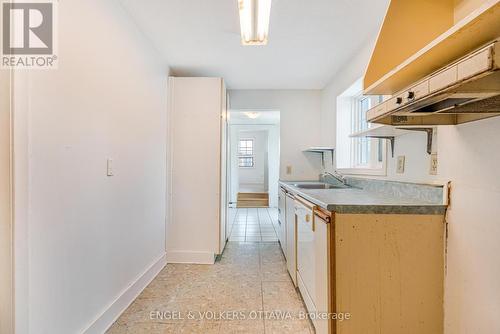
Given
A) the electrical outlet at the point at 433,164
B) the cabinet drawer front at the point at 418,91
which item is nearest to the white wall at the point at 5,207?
the cabinet drawer front at the point at 418,91

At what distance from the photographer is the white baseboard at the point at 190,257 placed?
292 cm

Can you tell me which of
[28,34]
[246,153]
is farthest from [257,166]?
[28,34]

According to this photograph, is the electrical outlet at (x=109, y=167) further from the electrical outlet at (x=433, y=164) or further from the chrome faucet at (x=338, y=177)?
the chrome faucet at (x=338, y=177)

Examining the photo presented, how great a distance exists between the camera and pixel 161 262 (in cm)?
275

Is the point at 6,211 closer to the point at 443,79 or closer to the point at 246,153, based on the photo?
the point at 443,79

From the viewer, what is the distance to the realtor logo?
1061 millimetres

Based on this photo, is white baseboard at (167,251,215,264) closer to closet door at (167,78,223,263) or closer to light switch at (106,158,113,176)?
closet door at (167,78,223,263)

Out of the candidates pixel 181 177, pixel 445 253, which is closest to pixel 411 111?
pixel 445 253

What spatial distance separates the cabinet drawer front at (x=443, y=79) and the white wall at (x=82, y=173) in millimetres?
1588

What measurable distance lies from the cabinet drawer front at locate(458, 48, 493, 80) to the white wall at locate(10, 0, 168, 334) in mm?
1608

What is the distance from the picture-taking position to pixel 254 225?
15.6 ft

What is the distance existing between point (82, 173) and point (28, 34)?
0.72 meters

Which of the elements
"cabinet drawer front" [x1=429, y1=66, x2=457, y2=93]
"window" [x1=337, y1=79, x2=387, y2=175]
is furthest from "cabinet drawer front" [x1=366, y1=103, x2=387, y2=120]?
"window" [x1=337, y1=79, x2=387, y2=175]

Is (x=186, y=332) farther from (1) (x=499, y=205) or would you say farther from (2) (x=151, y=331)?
(1) (x=499, y=205)
